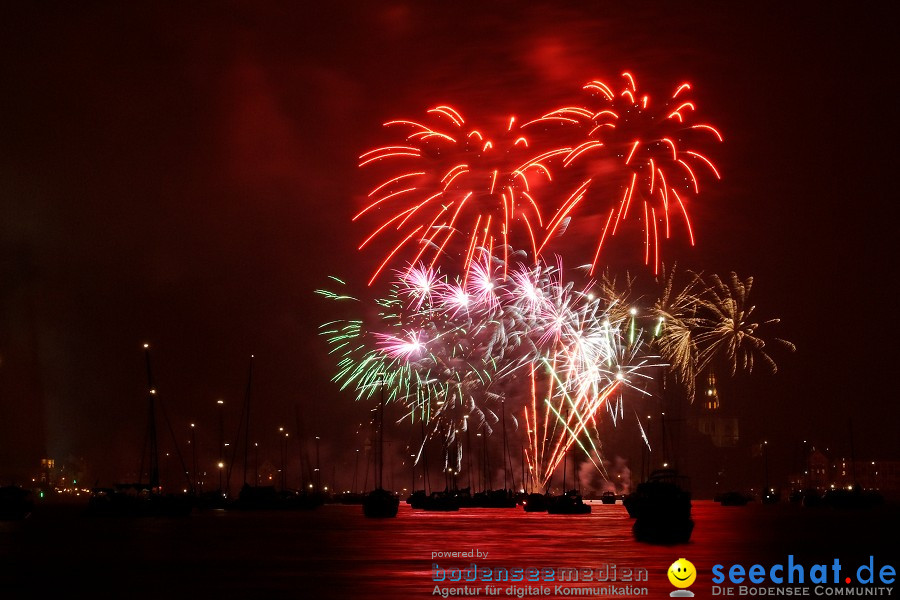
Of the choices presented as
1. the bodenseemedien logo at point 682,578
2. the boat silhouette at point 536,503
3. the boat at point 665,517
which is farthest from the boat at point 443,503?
the bodenseemedien logo at point 682,578

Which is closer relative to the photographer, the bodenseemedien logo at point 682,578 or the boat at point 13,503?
the bodenseemedien logo at point 682,578

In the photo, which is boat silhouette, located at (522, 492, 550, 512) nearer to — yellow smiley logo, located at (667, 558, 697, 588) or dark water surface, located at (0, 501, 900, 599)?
dark water surface, located at (0, 501, 900, 599)

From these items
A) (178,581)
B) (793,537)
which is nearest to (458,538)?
(793,537)

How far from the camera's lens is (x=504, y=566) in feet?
127

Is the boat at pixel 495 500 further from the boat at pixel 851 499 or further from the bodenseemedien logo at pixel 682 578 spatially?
the bodenseemedien logo at pixel 682 578

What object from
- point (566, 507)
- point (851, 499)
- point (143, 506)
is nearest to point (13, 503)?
point (143, 506)

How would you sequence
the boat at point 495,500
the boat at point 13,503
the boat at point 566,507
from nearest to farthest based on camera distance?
the boat at point 13,503, the boat at point 566,507, the boat at point 495,500

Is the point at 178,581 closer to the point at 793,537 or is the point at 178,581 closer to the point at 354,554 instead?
the point at 354,554

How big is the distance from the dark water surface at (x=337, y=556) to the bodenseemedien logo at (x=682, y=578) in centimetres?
43

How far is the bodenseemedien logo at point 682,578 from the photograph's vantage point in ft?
96.4

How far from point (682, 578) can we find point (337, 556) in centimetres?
1931

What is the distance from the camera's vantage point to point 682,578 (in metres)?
31.1

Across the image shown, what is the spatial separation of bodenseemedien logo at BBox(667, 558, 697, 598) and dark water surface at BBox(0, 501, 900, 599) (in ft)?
1.40

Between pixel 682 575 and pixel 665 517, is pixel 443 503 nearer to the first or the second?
pixel 665 517
